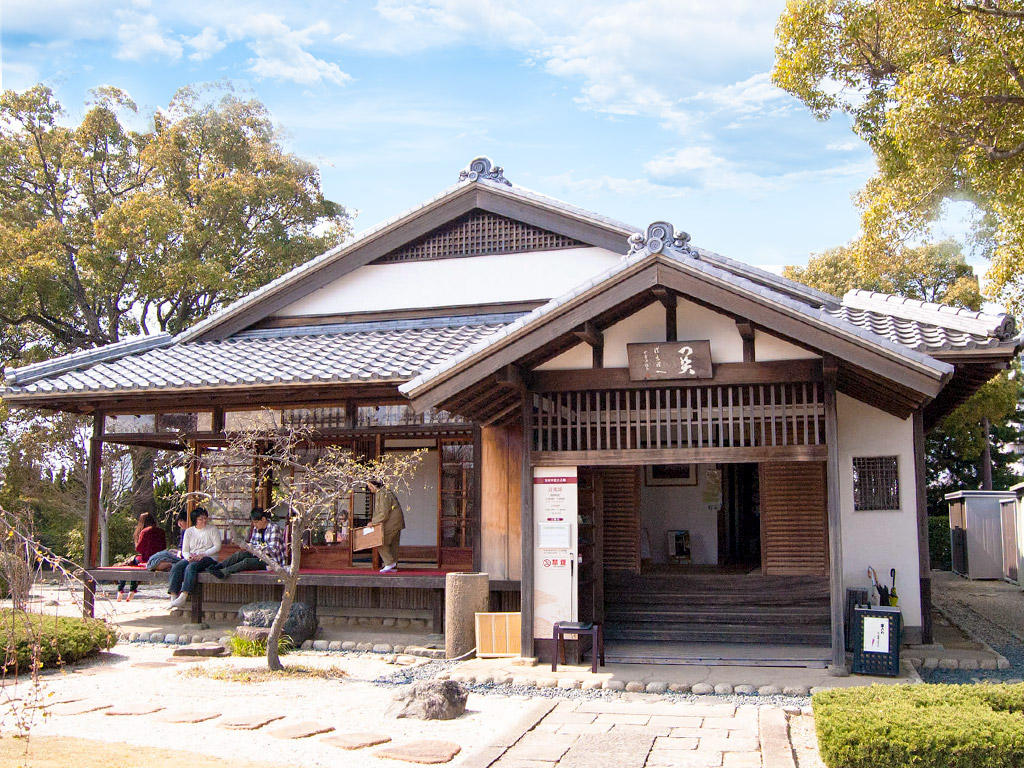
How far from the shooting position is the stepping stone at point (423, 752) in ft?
22.7

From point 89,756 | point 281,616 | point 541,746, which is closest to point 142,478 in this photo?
point 281,616

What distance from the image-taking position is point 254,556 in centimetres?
1367

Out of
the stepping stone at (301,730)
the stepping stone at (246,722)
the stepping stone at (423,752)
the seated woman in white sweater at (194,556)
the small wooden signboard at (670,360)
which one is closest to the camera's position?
the stepping stone at (423,752)

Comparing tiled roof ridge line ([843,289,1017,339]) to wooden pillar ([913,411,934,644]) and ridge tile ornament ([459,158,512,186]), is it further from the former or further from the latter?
ridge tile ornament ([459,158,512,186])

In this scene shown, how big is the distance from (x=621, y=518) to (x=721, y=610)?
1985 mm

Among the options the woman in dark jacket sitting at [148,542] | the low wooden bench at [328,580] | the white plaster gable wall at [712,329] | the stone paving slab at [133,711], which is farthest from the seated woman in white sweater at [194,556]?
the white plaster gable wall at [712,329]

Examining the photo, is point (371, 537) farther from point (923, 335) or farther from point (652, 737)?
point (923, 335)

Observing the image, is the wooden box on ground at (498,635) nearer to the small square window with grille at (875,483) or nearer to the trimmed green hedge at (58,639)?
the trimmed green hedge at (58,639)

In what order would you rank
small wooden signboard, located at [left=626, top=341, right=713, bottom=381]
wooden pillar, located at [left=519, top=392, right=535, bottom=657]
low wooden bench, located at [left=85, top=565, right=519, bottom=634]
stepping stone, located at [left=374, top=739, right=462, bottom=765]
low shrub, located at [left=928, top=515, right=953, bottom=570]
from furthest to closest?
1. low shrub, located at [left=928, top=515, right=953, bottom=570]
2. low wooden bench, located at [left=85, top=565, right=519, bottom=634]
3. wooden pillar, located at [left=519, top=392, right=535, bottom=657]
4. small wooden signboard, located at [left=626, top=341, right=713, bottom=381]
5. stepping stone, located at [left=374, top=739, right=462, bottom=765]

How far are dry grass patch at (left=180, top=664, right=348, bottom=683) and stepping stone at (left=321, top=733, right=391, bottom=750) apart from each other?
8.61 feet

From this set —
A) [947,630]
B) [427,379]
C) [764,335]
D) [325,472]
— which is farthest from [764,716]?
[947,630]

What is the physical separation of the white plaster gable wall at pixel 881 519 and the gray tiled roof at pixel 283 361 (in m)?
→ 5.04

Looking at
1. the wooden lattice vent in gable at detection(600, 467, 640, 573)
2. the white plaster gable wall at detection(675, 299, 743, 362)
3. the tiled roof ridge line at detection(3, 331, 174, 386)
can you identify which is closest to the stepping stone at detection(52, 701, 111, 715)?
the tiled roof ridge line at detection(3, 331, 174, 386)

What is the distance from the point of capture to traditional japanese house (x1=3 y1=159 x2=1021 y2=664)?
32.4ft
